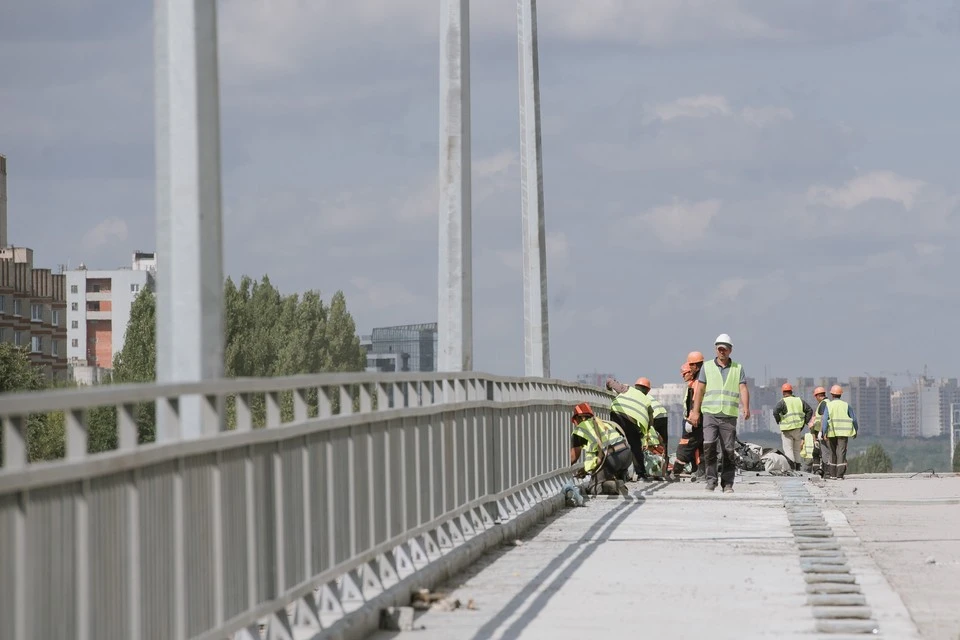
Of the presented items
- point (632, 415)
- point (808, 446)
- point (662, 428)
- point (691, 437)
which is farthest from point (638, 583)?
point (808, 446)

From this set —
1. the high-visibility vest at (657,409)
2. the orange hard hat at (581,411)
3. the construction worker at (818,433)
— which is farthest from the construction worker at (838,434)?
the orange hard hat at (581,411)

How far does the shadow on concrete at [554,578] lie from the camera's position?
10.4 meters

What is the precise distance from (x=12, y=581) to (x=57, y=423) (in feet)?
291

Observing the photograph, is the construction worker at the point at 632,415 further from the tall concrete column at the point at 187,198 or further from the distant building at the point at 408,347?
the distant building at the point at 408,347

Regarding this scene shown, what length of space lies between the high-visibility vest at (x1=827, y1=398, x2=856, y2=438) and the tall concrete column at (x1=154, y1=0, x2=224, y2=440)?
2560 centimetres

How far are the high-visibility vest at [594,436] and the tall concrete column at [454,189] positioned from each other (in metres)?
5.73

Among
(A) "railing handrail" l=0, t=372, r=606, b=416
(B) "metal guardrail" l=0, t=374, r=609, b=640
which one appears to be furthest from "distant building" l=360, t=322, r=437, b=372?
(A) "railing handrail" l=0, t=372, r=606, b=416

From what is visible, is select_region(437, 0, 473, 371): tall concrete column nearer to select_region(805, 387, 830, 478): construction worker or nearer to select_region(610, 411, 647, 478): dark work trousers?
select_region(610, 411, 647, 478): dark work trousers

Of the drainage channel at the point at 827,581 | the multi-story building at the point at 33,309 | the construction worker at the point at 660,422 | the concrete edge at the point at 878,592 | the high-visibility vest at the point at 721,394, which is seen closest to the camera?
the concrete edge at the point at 878,592

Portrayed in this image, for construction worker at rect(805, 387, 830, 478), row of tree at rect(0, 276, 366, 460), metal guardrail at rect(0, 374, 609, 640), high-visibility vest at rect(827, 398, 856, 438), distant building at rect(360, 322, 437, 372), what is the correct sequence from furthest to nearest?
row of tree at rect(0, 276, 366, 460) → distant building at rect(360, 322, 437, 372) → construction worker at rect(805, 387, 830, 478) → high-visibility vest at rect(827, 398, 856, 438) → metal guardrail at rect(0, 374, 609, 640)

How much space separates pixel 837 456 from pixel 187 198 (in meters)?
26.2

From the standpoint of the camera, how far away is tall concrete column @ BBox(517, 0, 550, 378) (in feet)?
95.9

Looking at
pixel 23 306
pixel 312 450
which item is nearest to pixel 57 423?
pixel 23 306

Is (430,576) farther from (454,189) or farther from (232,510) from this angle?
(454,189)
